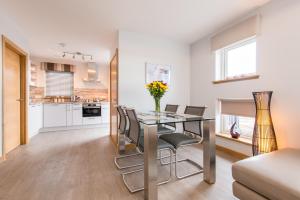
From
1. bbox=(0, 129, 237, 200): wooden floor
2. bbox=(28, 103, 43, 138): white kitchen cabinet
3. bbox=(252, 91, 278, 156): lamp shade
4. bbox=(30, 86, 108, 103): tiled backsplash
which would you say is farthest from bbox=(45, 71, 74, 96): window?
bbox=(252, 91, 278, 156): lamp shade

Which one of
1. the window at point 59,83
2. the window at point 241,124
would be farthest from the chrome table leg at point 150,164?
the window at point 59,83

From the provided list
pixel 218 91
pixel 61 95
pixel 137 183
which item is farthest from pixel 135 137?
pixel 61 95

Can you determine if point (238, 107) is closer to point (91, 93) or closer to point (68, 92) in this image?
point (91, 93)

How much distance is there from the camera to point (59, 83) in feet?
17.3

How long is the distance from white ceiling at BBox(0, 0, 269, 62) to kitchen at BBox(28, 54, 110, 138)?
173 cm

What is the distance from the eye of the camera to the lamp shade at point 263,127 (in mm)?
2021

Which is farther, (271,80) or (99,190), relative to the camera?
(271,80)

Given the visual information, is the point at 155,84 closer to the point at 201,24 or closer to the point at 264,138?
the point at 201,24

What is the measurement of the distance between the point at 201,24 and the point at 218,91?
133cm

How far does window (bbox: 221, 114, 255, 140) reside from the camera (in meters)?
2.60

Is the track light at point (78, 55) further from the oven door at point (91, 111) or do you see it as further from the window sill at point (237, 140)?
→ the window sill at point (237, 140)

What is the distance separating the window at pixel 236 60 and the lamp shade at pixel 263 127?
513mm

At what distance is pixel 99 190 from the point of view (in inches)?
64.7

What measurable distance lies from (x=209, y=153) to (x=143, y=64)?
2126 millimetres
